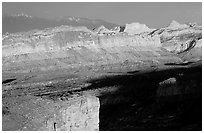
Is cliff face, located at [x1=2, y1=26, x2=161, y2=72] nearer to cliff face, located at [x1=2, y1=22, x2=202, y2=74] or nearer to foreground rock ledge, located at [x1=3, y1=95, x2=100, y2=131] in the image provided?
cliff face, located at [x1=2, y1=22, x2=202, y2=74]

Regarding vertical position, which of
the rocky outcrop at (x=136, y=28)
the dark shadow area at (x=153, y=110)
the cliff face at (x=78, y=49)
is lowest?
the dark shadow area at (x=153, y=110)

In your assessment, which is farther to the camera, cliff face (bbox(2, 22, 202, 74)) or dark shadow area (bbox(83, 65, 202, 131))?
cliff face (bbox(2, 22, 202, 74))

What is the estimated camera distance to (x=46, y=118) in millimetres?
19391

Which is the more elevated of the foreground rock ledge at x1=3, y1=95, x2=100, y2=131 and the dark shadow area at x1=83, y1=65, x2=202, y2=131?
the foreground rock ledge at x1=3, y1=95, x2=100, y2=131

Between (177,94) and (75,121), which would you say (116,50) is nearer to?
(177,94)

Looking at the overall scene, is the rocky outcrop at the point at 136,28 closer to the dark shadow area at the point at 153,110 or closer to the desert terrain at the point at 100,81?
the desert terrain at the point at 100,81

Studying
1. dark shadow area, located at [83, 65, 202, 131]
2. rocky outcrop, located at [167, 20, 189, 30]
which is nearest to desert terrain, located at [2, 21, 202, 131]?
dark shadow area, located at [83, 65, 202, 131]

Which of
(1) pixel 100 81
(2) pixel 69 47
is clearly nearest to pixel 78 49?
(2) pixel 69 47

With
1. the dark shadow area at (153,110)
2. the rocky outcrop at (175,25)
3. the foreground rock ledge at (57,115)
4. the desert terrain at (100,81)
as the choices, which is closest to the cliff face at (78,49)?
the desert terrain at (100,81)

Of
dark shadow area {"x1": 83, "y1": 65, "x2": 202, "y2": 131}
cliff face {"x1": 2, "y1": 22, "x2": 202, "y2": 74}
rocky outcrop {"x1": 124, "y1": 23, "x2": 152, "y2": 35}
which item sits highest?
rocky outcrop {"x1": 124, "y1": 23, "x2": 152, "y2": 35}

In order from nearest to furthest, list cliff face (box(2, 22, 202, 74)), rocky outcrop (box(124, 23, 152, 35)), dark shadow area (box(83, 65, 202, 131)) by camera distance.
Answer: dark shadow area (box(83, 65, 202, 131)) < cliff face (box(2, 22, 202, 74)) < rocky outcrop (box(124, 23, 152, 35))

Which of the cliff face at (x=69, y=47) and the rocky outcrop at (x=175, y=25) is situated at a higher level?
the rocky outcrop at (x=175, y=25)

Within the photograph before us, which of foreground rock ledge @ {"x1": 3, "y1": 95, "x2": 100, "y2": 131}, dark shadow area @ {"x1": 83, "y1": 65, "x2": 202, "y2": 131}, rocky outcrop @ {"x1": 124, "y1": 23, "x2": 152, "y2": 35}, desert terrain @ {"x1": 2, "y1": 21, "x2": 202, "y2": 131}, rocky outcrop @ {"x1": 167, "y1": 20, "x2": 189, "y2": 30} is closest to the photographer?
foreground rock ledge @ {"x1": 3, "y1": 95, "x2": 100, "y2": 131}

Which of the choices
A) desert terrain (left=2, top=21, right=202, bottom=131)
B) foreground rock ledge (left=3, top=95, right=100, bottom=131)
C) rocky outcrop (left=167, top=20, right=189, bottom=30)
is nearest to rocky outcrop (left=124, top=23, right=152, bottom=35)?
desert terrain (left=2, top=21, right=202, bottom=131)
